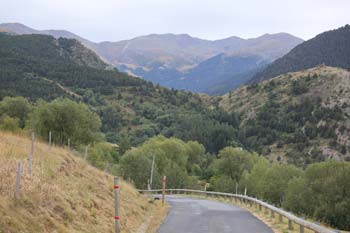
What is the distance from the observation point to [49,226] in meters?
11.8

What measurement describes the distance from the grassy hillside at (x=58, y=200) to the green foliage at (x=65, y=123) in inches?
1349

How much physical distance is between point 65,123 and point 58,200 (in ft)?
145

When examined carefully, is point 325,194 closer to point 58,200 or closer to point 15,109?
point 58,200

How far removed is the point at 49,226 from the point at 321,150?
177 m

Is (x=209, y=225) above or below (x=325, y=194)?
above

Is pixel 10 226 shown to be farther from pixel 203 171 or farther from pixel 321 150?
pixel 321 150

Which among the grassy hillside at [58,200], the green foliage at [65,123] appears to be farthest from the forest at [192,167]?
the grassy hillside at [58,200]

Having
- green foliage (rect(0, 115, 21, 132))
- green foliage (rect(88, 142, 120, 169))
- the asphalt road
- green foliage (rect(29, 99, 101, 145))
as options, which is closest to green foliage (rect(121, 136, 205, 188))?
green foliage (rect(88, 142, 120, 169))

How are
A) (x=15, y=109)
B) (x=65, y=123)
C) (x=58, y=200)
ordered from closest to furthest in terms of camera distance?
(x=58, y=200), (x=65, y=123), (x=15, y=109)

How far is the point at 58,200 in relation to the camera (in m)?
13.9

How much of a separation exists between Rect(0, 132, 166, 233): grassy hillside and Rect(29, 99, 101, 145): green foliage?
34.3m

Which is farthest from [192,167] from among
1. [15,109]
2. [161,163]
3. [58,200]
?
[58,200]

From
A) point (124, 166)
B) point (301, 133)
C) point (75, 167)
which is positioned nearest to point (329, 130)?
point (301, 133)

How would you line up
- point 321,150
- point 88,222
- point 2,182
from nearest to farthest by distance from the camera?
point 2,182 → point 88,222 → point 321,150
